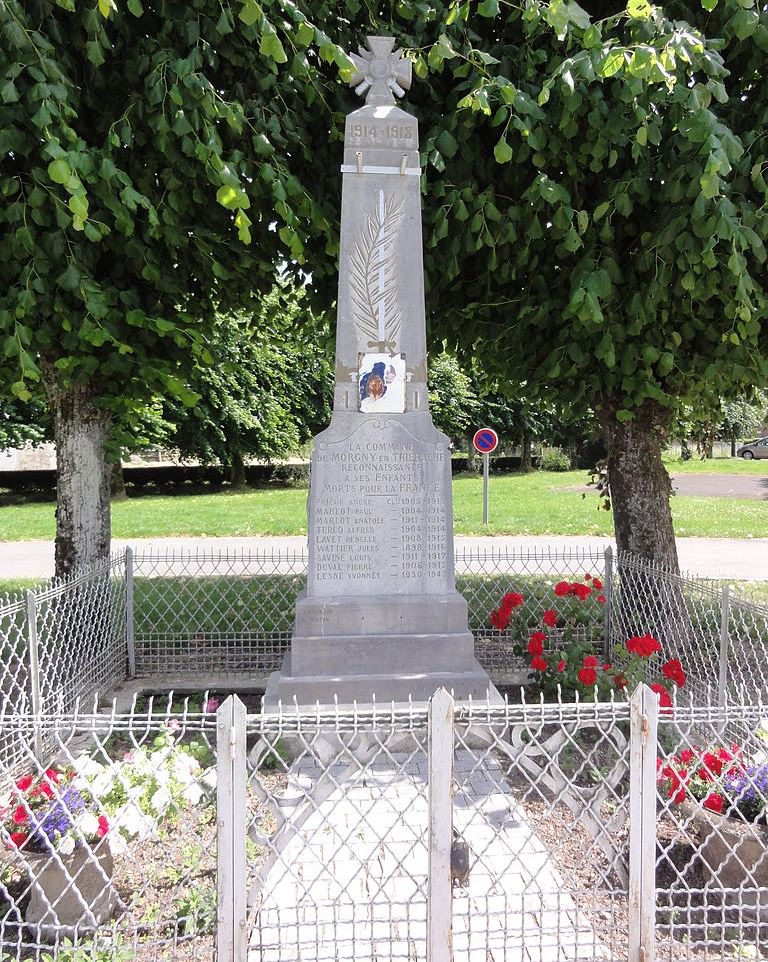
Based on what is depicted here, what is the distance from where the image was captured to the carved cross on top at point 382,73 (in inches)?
202

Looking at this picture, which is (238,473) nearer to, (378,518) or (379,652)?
(378,518)

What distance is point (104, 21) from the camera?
4.87 m

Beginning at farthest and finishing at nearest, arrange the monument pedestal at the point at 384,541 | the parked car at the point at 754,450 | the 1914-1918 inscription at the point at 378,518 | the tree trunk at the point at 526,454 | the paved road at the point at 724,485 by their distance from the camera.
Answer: the parked car at the point at 754,450 < the tree trunk at the point at 526,454 < the paved road at the point at 724,485 < the 1914-1918 inscription at the point at 378,518 < the monument pedestal at the point at 384,541

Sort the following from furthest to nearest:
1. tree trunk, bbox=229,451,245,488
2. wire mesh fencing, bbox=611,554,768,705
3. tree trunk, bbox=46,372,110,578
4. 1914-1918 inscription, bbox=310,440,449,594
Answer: tree trunk, bbox=229,451,245,488 → tree trunk, bbox=46,372,110,578 → wire mesh fencing, bbox=611,554,768,705 → 1914-1918 inscription, bbox=310,440,449,594

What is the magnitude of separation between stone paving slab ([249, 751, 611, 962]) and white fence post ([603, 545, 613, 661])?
320 centimetres

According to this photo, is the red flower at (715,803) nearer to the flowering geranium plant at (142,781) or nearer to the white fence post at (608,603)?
the flowering geranium plant at (142,781)

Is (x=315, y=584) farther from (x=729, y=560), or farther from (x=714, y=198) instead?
(x=729, y=560)

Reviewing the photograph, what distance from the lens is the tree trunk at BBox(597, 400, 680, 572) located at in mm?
6832

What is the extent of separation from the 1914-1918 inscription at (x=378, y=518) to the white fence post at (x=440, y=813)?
2.64 metres

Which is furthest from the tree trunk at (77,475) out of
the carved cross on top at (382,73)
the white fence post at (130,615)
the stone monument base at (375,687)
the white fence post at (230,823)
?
the white fence post at (230,823)

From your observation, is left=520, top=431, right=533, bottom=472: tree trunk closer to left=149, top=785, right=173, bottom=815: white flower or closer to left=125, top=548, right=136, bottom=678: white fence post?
left=125, top=548, right=136, bottom=678: white fence post

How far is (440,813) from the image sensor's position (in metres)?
2.43

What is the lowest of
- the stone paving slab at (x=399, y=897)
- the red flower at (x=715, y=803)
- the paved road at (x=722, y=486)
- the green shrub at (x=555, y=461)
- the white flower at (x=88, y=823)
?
the stone paving slab at (x=399, y=897)

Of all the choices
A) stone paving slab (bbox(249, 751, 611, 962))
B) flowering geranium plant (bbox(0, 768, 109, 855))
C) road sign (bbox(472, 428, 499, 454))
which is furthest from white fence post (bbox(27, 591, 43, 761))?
road sign (bbox(472, 428, 499, 454))
